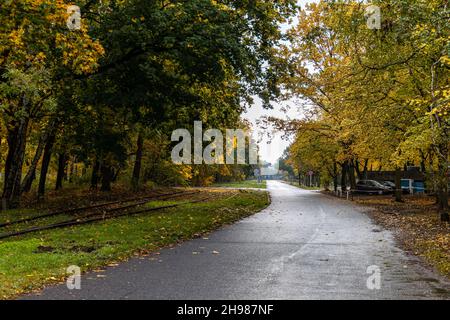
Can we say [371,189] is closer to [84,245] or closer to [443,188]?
[443,188]

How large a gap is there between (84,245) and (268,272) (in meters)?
4.90

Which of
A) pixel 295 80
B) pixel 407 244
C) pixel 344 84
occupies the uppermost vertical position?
pixel 295 80

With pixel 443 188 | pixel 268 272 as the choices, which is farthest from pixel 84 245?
pixel 443 188

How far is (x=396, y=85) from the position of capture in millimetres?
19859

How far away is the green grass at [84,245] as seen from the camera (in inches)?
315

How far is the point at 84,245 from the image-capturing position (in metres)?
11.1

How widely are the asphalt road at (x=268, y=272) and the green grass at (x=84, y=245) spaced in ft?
1.79

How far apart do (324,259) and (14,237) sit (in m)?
8.64

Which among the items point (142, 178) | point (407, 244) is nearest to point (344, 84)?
point (407, 244)

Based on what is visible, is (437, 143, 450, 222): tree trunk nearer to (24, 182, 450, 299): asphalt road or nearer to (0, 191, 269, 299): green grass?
(24, 182, 450, 299): asphalt road

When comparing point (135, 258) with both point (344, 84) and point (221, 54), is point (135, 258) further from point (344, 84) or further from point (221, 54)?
point (344, 84)

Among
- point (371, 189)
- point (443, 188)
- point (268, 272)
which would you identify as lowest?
point (268, 272)

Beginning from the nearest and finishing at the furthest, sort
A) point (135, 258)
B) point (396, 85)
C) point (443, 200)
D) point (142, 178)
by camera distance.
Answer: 1. point (135, 258)
2. point (443, 200)
3. point (396, 85)
4. point (142, 178)

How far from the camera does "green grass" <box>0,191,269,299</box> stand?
26.3ft
